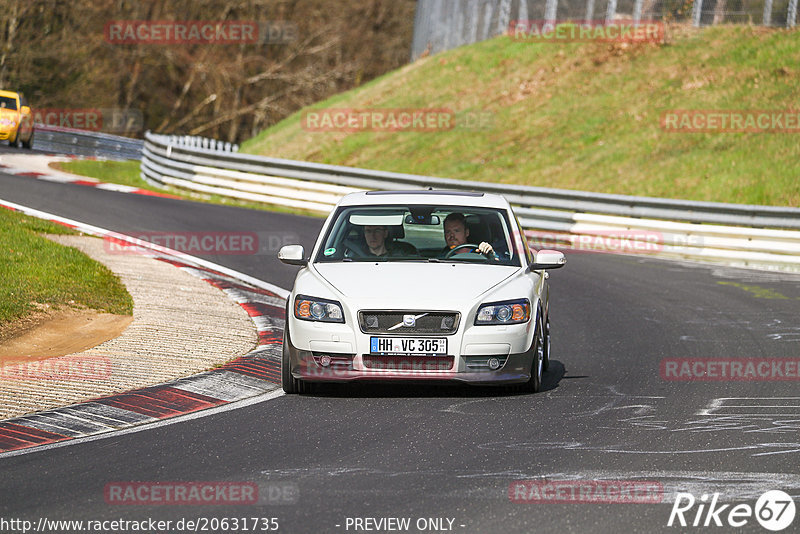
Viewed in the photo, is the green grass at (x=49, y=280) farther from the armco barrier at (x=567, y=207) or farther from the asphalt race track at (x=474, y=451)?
the armco barrier at (x=567, y=207)

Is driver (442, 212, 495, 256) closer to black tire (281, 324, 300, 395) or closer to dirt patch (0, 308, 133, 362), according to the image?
black tire (281, 324, 300, 395)

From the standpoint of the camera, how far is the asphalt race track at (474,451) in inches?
224

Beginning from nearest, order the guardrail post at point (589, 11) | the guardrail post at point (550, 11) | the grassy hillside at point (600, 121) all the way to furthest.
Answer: the grassy hillside at point (600, 121)
the guardrail post at point (589, 11)
the guardrail post at point (550, 11)

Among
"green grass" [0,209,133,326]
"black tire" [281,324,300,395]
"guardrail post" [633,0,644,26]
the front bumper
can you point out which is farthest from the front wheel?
the front bumper

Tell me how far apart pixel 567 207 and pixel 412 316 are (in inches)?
564

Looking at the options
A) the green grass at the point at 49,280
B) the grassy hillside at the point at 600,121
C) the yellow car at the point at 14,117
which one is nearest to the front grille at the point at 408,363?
the green grass at the point at 49,280

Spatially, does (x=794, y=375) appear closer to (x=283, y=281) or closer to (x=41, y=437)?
(x=41, y=437)

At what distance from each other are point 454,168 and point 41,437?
23.8 metres

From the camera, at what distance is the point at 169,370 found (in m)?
9.45

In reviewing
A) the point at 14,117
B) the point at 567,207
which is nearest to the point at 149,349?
the point at 567,207

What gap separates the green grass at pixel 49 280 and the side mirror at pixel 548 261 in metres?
4.84

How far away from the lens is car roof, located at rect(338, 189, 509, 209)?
9852 millimetres

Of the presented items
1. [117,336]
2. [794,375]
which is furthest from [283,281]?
[794,375]

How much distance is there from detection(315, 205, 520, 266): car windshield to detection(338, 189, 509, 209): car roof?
5cm
